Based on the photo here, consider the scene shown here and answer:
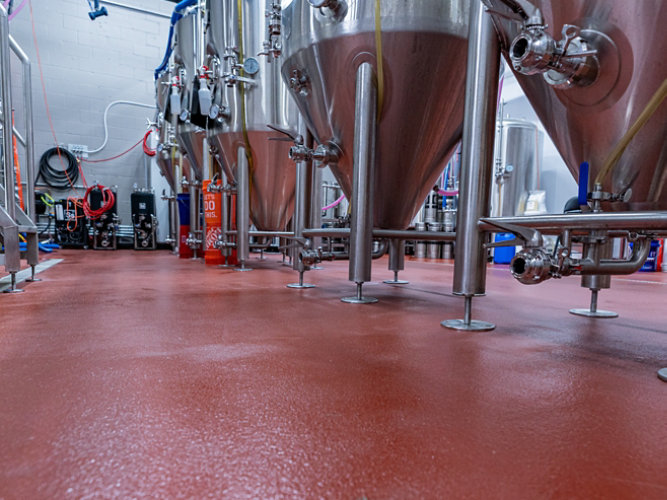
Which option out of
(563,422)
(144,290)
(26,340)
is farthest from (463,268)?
(144,290)

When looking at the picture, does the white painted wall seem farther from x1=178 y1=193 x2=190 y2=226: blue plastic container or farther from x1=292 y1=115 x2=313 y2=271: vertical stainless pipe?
x1=178 y1=193 x2=190 y2=226: blue plastic container

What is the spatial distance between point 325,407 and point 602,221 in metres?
0.50

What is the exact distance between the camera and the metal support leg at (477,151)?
87 centimetres

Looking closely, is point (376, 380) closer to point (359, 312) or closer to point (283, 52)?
point (359, 312)

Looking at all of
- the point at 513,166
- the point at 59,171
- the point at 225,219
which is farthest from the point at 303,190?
the point at 59,171

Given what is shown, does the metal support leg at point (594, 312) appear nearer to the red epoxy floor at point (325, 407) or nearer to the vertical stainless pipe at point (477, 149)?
the red epoxy floor at point (325, 407)

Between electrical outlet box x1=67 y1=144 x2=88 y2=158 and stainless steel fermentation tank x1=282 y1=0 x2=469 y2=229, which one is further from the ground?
electrical outlet box x1=67 y1=144 x2=88 y2=158

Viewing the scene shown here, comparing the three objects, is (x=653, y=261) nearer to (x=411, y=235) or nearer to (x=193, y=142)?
(x=411, y=235)

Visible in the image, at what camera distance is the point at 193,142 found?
2.84m

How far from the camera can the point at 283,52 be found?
1336 millimetres

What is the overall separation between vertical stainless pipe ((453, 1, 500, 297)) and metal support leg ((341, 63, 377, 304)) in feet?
0.95

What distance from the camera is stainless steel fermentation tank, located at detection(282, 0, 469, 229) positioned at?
3.55ft

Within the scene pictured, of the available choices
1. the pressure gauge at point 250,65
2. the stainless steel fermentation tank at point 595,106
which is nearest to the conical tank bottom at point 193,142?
the pressure gauge at point 250,65

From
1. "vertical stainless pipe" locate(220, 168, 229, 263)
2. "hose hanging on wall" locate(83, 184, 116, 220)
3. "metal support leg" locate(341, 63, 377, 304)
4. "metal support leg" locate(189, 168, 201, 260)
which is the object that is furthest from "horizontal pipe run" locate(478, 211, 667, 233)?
"hose hanging on wall" locate(83, 184, 116, 220)
